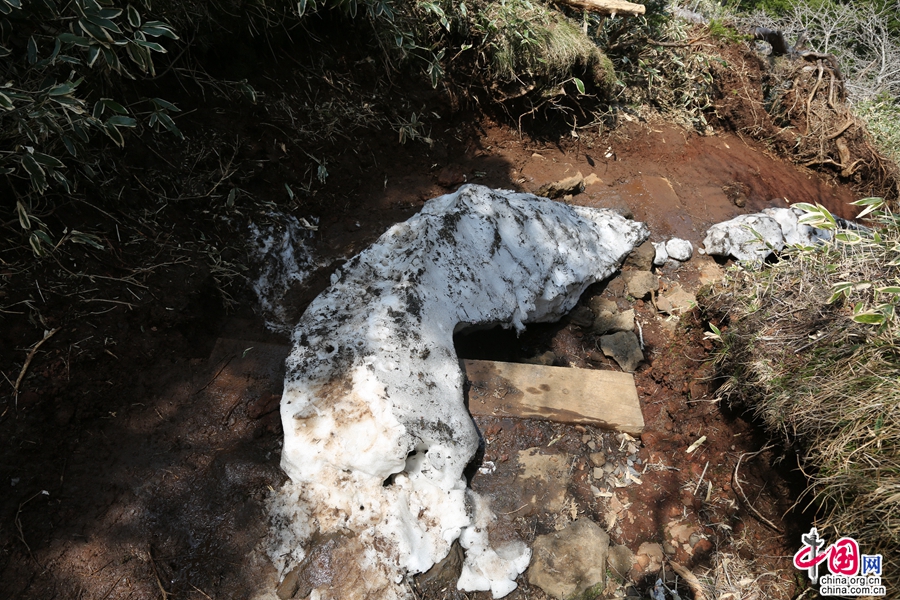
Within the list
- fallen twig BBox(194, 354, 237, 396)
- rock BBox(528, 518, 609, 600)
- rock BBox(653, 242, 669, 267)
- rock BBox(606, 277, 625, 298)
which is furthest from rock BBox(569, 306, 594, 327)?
fallen twig BBox(194, 354, 237, 396)

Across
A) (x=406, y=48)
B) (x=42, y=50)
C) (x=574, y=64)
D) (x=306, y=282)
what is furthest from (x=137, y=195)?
(x=574, y=64)

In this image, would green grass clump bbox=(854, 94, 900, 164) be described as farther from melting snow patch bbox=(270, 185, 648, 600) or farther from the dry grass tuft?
melting snow patch bbox=(270, 185, 648, 600)

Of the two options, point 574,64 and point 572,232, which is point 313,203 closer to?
point 572,232

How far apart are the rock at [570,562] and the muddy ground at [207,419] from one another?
6cm

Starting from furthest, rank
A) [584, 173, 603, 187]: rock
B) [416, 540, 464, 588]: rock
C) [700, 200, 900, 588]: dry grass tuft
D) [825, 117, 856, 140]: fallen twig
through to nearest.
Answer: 1. [825, 117, 856, 140]: fallen twig
2. [584, 173, 603, 187]: rock
3. [416, 540, 464, 588]: rock
4. [700, 200, 900, 588]: dry grass tuft

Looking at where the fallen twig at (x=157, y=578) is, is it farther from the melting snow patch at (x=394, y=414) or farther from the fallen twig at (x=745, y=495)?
the fallen twig at (x=745, y=495)

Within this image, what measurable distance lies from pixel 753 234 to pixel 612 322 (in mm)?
1575

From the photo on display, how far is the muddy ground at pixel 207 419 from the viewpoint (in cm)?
167

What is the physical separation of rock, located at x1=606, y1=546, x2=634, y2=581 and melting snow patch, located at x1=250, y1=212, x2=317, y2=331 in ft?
6.15

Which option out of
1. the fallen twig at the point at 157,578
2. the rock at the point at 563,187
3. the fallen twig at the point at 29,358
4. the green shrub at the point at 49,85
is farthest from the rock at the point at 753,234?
the fallen twig at the point at 29,358

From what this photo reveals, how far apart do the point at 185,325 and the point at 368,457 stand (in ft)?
3.77

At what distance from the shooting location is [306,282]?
8.84ft

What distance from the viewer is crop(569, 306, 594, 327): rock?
2939 mm

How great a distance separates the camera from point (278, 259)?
2.67 metres
